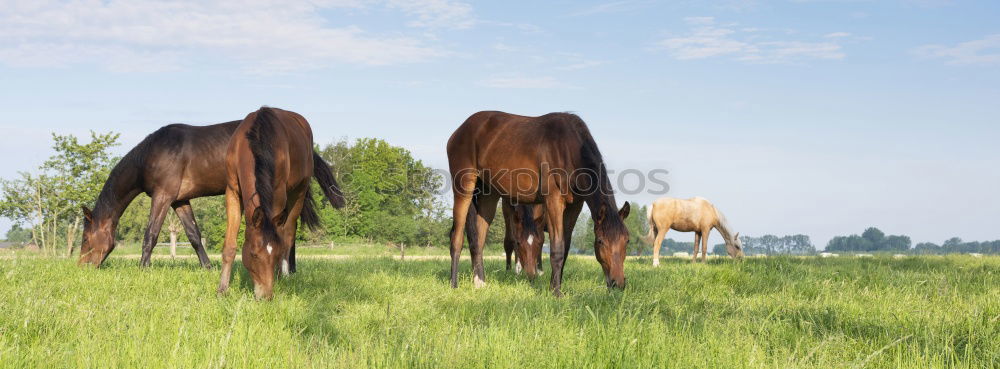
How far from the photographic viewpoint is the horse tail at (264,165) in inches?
251

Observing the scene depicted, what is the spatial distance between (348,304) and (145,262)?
226 inches

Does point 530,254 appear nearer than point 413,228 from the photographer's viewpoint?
Yes

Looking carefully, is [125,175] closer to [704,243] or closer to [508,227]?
[508,227]

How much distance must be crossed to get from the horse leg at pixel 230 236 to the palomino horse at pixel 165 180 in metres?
3.42

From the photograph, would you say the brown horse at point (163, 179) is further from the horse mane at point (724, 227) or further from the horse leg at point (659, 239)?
the horse mane at point (724, 227)

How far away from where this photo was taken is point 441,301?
21.4 ft

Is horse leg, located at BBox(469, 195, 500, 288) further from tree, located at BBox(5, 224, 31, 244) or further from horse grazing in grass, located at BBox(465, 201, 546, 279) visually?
tree, located at BBox(5, 224, 31, 244)

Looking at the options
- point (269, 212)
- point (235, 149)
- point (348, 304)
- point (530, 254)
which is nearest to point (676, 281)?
point (530, 254)

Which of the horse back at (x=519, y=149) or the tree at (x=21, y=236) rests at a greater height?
the horse back at (x=519, y=149)

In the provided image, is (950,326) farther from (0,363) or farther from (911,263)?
(911,263)

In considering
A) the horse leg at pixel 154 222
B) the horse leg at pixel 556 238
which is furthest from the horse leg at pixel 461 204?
the horse leg at pixel 154 222

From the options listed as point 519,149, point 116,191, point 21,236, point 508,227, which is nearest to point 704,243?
point 508,227

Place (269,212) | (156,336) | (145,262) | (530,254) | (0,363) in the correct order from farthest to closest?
(145,262) → (530,254) → (269,212) → (156,336) → (0,363)

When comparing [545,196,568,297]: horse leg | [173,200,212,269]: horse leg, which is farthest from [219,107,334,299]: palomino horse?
[545,196,568,297]: horse leg
